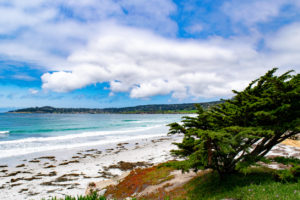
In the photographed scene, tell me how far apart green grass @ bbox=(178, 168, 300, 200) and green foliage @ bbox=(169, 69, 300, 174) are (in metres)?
0.56

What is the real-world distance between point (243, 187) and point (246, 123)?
1948 millimetres

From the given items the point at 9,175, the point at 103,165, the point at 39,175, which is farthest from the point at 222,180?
the point at 9,175

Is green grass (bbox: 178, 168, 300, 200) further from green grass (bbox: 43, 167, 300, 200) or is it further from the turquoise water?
the turquoise water

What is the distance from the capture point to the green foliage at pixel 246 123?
5598 mm

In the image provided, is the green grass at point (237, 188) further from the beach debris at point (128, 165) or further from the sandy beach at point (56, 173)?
the beach debris at point (128, 165)

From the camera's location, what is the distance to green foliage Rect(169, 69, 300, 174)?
560 centimetres

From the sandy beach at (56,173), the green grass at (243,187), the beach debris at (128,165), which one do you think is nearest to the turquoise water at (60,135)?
the sandy beach at (56,173)

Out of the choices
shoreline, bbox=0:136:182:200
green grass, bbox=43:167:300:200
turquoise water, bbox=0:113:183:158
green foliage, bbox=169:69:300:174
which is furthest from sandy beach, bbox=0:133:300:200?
turquoise water, bbox=0:113:183:158

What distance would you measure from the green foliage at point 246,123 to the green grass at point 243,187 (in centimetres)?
56

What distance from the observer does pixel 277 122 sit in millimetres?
6121

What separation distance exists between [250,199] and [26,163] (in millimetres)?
18784

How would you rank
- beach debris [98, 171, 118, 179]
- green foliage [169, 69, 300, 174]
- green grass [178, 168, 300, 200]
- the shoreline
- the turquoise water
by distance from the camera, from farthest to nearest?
the turquoise water, beach debris [98, 171, 118, 179], the shoreline, green foliage [169, 69, 300, 174], green grass [178, 168, 300, 200]

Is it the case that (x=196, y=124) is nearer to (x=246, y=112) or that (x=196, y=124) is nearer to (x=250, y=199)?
(x=246, y=112)

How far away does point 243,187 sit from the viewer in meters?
6.03
